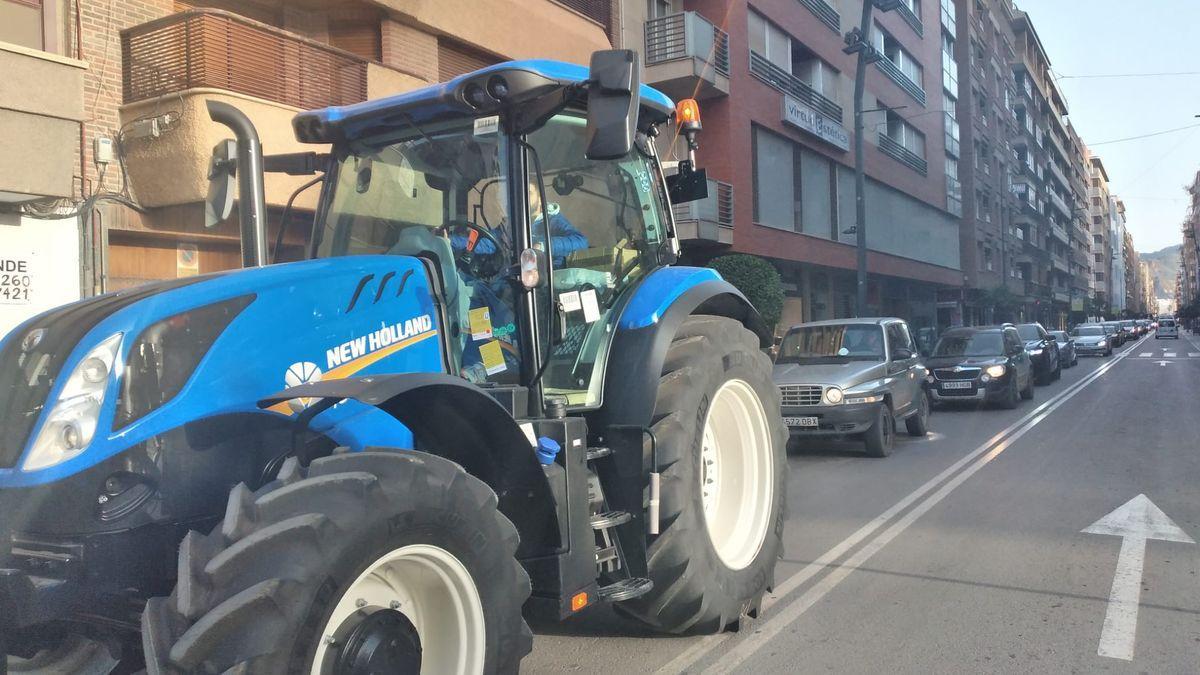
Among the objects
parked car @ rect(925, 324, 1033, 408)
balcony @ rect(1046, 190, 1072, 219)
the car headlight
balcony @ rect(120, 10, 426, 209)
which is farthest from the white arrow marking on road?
balcony @ rect(1046, 190, 1072, 219)

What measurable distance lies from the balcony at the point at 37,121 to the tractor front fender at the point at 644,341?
25.3 ft

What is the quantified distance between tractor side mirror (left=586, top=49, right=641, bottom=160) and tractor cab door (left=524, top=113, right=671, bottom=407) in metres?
0.36

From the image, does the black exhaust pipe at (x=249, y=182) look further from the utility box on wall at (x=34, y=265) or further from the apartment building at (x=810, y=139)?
the apartment building at (x=810, y=139)

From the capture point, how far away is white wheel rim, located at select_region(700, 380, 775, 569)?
477 cm

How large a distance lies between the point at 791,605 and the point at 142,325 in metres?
3.73

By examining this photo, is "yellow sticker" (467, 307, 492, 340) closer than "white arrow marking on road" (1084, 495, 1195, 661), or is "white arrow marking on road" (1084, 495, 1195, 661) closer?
"yellow sticker" (467, 307, 492, 340)

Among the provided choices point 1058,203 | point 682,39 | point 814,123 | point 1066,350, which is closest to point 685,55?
point 682,39

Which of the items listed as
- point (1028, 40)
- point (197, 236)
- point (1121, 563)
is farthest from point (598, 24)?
point (1028, 40)

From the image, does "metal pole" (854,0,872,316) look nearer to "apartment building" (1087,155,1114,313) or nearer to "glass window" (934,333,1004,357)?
"glass window" (934,333,1004,357)

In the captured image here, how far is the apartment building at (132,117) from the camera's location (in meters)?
9.29

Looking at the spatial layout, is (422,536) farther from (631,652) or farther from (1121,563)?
(1121,563)

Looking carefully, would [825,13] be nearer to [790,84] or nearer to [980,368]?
[790,84]

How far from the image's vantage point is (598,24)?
18062mm

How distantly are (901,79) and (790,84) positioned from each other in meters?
12.0
